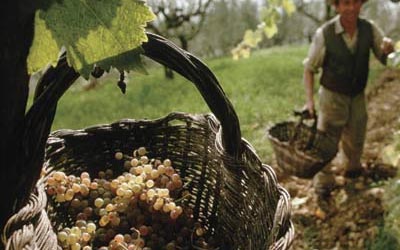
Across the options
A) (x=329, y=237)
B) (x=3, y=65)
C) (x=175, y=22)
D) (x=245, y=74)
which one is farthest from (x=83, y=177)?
(x=175, y=22)

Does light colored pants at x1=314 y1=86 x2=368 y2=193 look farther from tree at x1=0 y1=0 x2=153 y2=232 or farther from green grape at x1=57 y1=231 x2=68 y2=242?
tree at x1=0 y1=0 x2=153 y2=232

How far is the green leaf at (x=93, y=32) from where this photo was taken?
2.18 feet

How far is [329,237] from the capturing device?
333 centimetres

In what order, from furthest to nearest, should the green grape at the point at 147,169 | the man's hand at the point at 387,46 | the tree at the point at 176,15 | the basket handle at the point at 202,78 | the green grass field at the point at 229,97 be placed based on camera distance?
the tree at the point at 176,15 < the green grass field at the point at 229,97 < the man's hand at the point at 387,46 < the green grape at the point at 147,169 < the basket handle at the point at 202,78

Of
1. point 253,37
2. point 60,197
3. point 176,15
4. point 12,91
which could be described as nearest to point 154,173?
point 60,197

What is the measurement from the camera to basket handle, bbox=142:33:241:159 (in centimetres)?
103

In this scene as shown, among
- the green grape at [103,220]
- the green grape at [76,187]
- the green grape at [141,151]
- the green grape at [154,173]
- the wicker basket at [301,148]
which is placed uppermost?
the green grape at [141,151]

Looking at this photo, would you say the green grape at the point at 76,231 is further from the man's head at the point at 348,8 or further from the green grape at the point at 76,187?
the man's head at the point at 348,8

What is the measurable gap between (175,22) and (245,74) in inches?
98.0

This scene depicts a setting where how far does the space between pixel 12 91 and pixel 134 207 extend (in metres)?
0.74

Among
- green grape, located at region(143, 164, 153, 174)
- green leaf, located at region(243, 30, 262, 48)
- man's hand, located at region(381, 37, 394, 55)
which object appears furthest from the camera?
green leaf, located at region(243, 30, 262, 48)

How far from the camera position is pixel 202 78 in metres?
1.09

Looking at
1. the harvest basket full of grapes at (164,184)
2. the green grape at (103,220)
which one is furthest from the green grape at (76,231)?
the green grape at (103,220)

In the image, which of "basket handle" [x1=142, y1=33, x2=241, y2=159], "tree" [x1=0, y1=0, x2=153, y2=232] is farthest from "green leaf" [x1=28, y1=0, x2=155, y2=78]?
"basket handle" [x1=142, y1=33, x2=241, y2=159]
